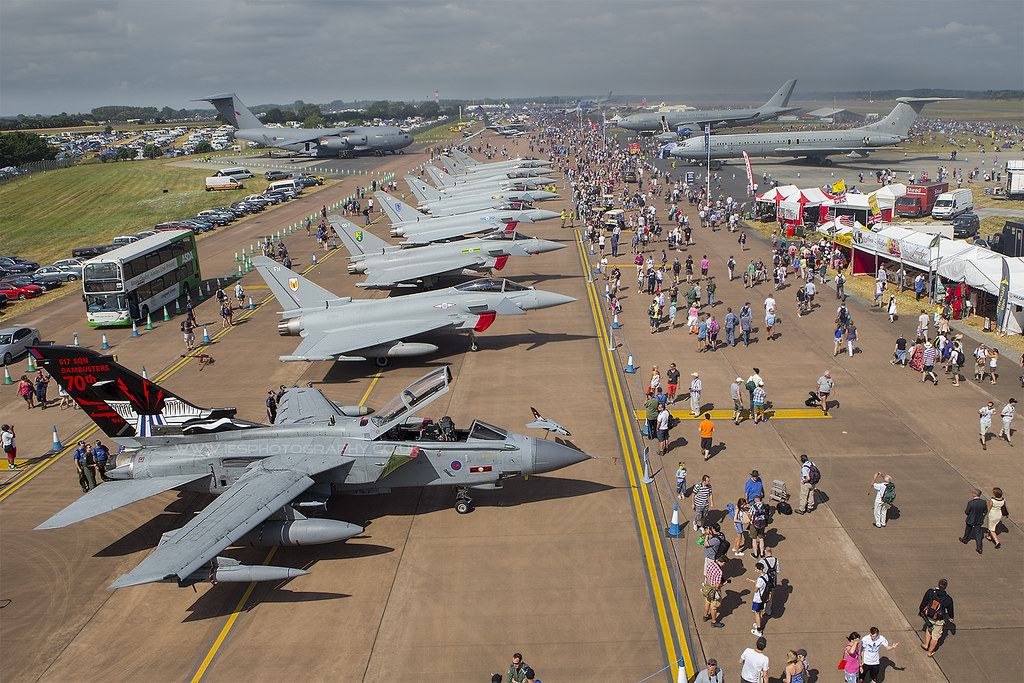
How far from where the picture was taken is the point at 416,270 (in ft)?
114

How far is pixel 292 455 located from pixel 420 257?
71.6ft

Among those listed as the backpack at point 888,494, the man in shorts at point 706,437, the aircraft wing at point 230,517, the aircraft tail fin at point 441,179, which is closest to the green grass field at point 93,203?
the aircraft tail fin at point 441,179

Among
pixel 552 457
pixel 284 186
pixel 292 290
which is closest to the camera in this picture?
pixel 552 457

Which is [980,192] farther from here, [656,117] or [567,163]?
[656,117]

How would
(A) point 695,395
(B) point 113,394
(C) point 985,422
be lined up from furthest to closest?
(A) point 695,395 → (C) point 985,422 → (B) point 113,394

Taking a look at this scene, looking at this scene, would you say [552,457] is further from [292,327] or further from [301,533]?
[292,327]

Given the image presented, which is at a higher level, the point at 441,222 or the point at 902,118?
the point at 902,118

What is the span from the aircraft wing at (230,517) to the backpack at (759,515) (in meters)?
9.21

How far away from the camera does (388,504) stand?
17.5 meters

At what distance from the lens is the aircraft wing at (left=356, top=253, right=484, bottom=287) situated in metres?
34.3

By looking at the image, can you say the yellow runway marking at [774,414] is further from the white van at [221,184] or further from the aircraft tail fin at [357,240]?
the white van at [221,184]

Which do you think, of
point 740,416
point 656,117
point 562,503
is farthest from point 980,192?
point 656,117

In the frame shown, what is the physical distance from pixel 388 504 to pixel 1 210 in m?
81.5

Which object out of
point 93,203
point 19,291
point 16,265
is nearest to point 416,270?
point 19,291
